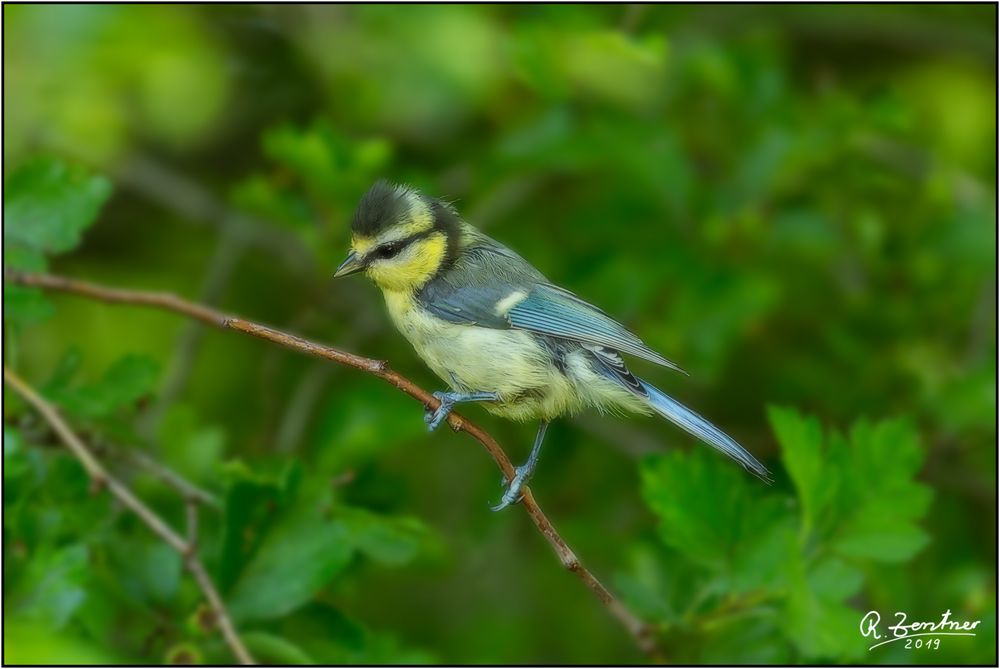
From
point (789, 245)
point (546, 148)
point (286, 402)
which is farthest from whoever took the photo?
point (286, 402)

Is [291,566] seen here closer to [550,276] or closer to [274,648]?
[274,648]

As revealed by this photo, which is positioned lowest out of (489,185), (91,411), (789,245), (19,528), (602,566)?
(602,566)

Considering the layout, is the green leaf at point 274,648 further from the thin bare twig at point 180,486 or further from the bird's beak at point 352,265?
the bird's beak at point 352,265

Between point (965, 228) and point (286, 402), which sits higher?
point (965, 228)

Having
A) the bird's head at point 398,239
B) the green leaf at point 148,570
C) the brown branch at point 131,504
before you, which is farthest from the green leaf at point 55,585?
the bird's head at point 398,239

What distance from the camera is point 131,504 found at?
1.90 m

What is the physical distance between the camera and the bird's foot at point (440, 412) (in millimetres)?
1785

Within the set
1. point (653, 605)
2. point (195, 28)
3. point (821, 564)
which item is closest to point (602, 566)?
point (653, 605)

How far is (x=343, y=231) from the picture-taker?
2721mm

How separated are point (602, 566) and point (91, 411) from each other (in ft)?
4.32

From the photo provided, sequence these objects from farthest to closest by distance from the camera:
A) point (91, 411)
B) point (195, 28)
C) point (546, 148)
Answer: point (546, 148) < point (195, 28) < point (91, 411)

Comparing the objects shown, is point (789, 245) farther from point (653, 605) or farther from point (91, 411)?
point (91, 411)

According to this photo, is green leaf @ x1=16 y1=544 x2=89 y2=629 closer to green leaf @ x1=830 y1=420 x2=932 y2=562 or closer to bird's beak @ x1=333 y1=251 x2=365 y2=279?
bird's beak @ x1=333 y1=251 x2=365 y2=279
